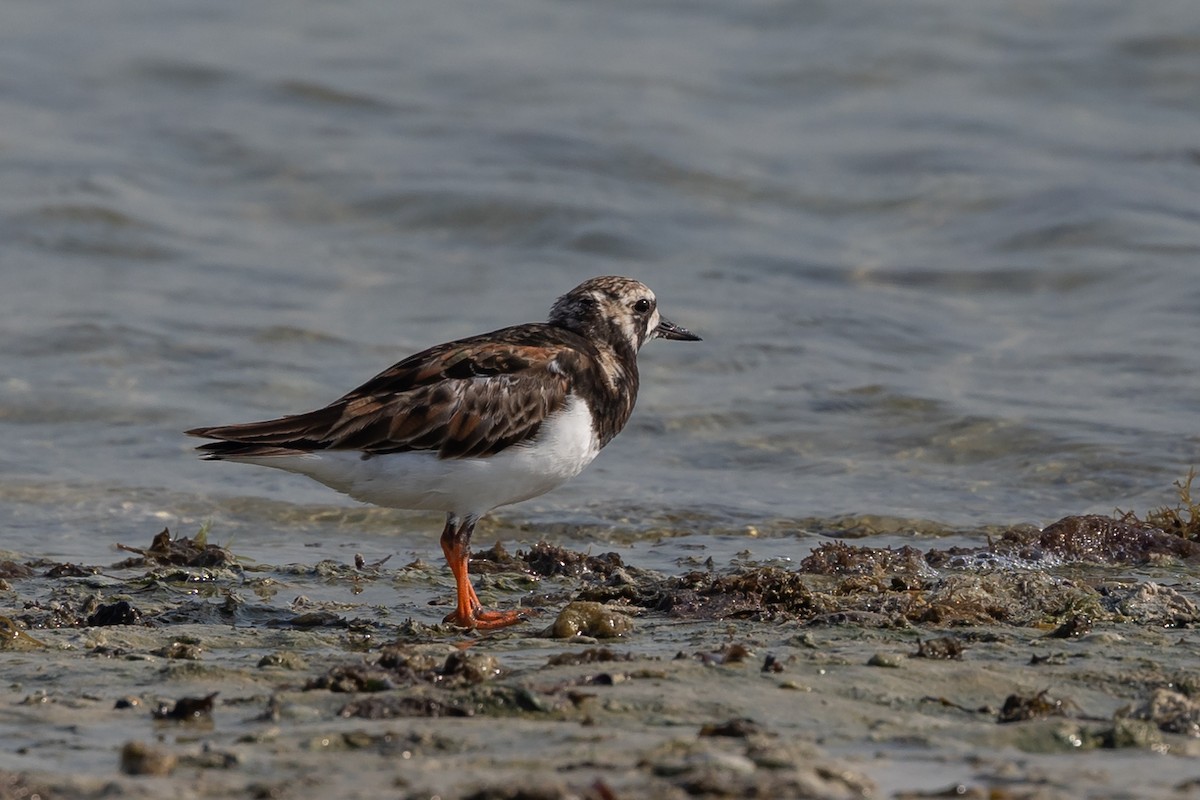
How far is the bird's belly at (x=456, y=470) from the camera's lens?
5215mm

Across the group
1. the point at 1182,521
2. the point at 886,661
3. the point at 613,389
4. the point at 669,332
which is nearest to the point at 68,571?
the point at 613,389

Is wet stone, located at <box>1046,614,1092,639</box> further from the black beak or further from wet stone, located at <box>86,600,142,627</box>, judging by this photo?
wet stone, located at <box>86,600,142,627</box>

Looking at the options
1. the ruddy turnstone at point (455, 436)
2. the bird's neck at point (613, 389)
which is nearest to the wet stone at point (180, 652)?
the ruddy turnstone at point (455, 436)

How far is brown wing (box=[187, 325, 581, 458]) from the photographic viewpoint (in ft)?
17.1

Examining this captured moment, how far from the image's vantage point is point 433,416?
5230 mm

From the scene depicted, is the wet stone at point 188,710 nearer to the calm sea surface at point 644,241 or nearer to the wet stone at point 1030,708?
the wet stone at point 1030,708

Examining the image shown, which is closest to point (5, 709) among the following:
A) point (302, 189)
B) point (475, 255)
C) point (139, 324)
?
point (139, 324)

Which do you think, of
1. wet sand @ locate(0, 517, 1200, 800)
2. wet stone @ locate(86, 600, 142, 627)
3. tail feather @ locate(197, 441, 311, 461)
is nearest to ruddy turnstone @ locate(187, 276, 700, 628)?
tail feather @ locate(197, 441, 311, 461)

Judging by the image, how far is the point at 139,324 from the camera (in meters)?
9.54

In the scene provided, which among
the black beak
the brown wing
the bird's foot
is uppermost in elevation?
the black beak

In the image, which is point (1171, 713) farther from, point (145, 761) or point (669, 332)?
point (669, 332)

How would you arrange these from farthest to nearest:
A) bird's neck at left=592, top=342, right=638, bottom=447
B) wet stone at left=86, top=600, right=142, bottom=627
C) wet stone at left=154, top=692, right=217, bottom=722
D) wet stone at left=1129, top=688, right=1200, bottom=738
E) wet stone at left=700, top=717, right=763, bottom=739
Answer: bird's neck at left=592, top=342, right=638, bottom=447, wet stone at left=86, top=600, right=142, bottom=627, wet stone at left=154, top=692, right=217, bottom=722, wet stone at left=1129, top=688, right=1200, bottom=738, wet stone at left=700, top=717, right=763, bottom=739

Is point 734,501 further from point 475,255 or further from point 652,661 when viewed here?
point 475,255

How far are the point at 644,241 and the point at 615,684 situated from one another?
7.62m
